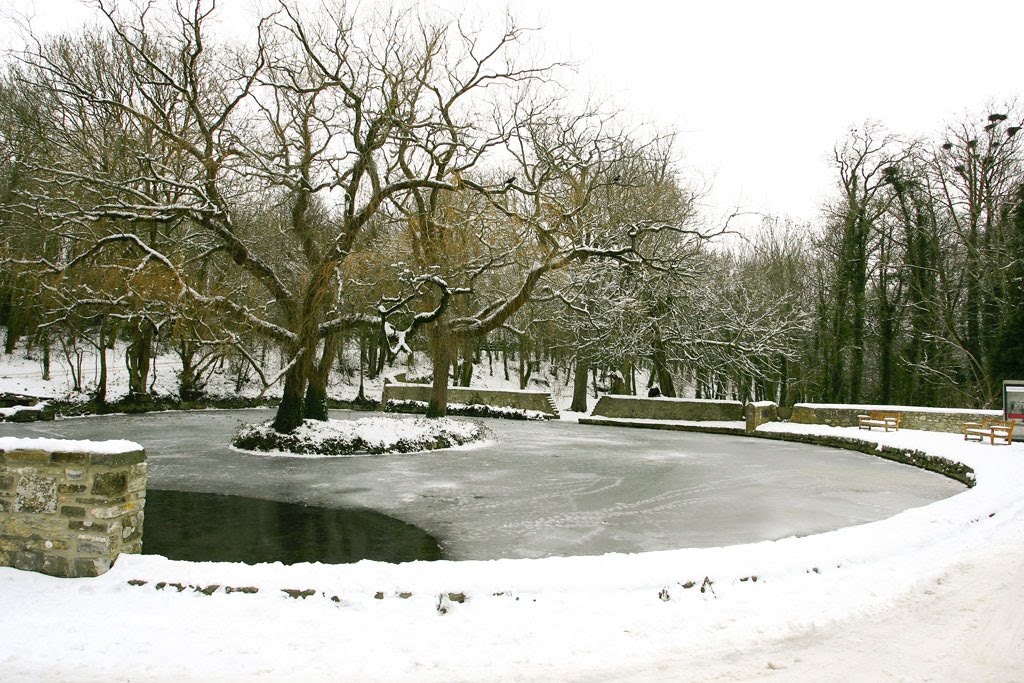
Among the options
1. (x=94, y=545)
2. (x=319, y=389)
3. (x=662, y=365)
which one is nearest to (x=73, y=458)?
(x=94, y=545)

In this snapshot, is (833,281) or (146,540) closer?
(146,540)

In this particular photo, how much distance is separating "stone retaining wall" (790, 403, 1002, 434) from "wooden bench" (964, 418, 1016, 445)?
0.88 meters

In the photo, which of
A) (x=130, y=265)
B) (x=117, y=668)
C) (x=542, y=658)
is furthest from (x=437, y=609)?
(x=130, y=265)

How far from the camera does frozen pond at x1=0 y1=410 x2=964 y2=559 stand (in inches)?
312

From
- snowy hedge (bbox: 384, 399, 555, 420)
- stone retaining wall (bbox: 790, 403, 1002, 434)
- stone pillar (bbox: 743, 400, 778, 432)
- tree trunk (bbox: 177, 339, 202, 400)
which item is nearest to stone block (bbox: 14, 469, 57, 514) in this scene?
stone pillar (bbox: 743, 400, 778, 432)

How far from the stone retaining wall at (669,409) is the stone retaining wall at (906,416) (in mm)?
2549

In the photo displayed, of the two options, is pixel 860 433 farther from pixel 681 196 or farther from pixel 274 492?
pixel 274 492

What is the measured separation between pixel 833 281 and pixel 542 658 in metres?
32.7

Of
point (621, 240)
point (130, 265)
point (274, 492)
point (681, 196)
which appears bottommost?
point (274, 492)

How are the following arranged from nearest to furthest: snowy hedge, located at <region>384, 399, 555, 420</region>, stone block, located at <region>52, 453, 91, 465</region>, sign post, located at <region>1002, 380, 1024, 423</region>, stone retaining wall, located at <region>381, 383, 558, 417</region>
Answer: stone block, located at <region>52, 453, 91, 465</region> → sign post, located at <region>1002, 380, 1024, 423</region> → snowy hedge, located at <region>384, 399, 555, 420</region> → stone retaining wall, located at <region>381, 383, 558, 417</region>

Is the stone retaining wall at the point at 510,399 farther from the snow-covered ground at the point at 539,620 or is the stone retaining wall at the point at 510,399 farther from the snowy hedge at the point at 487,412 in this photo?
the snow-covered ground at the point at 539,620

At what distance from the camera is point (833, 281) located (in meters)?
32.6

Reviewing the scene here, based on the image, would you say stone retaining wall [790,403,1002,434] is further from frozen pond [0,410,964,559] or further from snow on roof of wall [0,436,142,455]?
snow on roof of wall [0,436,142,455]

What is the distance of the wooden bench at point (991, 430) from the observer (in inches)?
651
